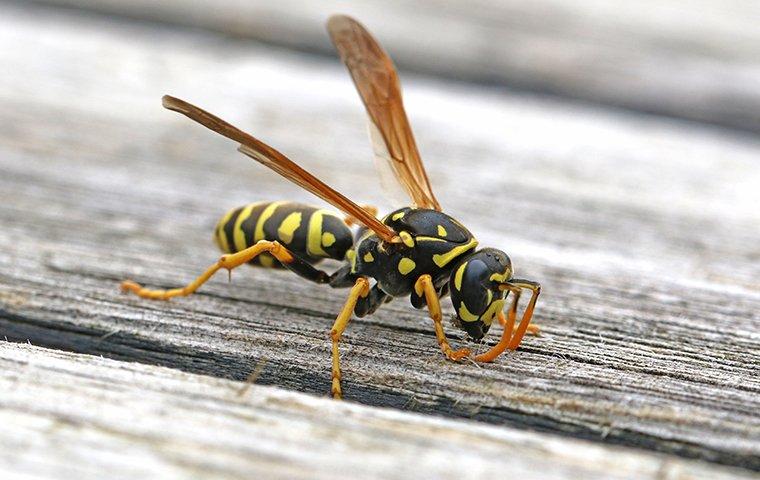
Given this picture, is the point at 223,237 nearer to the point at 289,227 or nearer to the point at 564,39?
the point at 289,227

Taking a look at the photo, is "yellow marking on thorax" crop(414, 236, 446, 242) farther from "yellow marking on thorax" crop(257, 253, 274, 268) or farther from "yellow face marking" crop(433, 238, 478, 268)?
"yellow marking on thorax" crop(257, 253, 274, 268)

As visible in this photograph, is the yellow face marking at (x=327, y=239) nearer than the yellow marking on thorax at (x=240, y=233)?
No

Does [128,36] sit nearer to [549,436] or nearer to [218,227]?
[218,227]

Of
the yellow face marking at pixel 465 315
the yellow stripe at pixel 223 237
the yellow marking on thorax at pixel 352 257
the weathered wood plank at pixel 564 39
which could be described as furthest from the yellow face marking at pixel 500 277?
the weathered wood plank at pixel 564 39

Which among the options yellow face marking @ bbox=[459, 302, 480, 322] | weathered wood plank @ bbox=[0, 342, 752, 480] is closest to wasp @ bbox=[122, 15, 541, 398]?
yellow face marking @ bbox=[459, 302, 480, 322]

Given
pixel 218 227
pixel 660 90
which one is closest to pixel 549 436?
pixel 218 227

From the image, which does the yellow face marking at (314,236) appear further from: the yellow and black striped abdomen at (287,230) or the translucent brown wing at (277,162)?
the translucent brown wing at (277,162)

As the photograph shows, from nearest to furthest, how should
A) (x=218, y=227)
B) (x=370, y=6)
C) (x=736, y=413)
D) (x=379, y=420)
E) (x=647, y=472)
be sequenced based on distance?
(x=647, y=472) < (x=379, y=420) < (x=736, y=413) < (x=218, y=227) < (x=370, y=6)

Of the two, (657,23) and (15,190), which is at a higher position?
(657,23)
